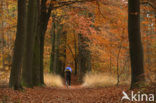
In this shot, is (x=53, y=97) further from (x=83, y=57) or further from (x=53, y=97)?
(x=83, y=57)

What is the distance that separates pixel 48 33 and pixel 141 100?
82.9 feet

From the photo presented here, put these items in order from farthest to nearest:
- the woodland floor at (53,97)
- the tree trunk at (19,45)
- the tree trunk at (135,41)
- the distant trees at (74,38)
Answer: the tree trunk at (19,45)
the distant trees at (74,38)
the tree trunk at (135,41)
the woodland floor at (53,97)

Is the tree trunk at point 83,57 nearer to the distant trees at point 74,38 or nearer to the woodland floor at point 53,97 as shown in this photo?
the distant trees at point 74,38

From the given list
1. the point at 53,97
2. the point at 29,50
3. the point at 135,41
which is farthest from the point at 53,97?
the point at 135,41

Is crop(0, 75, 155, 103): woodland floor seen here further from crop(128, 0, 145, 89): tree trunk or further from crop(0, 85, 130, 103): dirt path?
crop(128, 0, 145, 89): tree trunk

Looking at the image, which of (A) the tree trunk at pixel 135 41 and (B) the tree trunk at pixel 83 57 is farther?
(B) the tree trunk at pixel 83 57

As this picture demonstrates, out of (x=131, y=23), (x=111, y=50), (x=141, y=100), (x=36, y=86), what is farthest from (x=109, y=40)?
(x=141, y=100)

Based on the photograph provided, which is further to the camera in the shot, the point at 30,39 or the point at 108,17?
the point at 108,17

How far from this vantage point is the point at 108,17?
16.7m

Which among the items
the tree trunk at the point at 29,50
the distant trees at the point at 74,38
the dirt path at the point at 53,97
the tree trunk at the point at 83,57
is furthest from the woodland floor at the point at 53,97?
the tree trunk at the point at 83,57

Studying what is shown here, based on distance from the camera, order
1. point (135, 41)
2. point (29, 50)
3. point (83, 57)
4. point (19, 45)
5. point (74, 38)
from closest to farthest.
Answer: point (135, 41) < point (19, 45) < point (29, 50) < point (83, 57) < point (74, 38)

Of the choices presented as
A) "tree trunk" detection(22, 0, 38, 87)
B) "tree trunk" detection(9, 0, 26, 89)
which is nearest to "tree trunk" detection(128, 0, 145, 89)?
"tree trunk" detection(9, 0, 26, 89)

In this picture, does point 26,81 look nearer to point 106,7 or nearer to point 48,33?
point 106,7

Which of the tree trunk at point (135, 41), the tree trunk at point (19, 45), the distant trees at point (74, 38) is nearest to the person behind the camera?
the tree trunk at point (135, 41)
